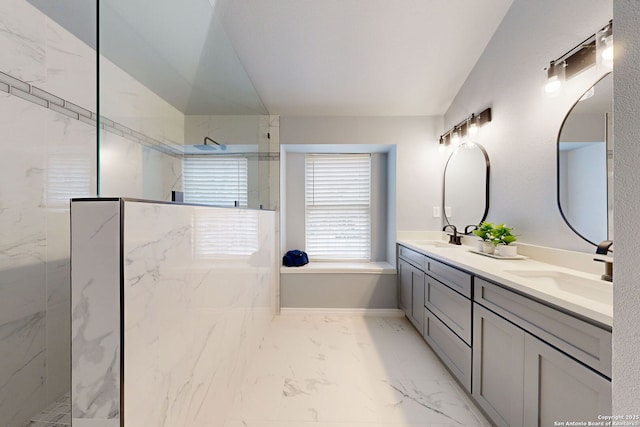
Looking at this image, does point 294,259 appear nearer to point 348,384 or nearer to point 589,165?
point 348,384

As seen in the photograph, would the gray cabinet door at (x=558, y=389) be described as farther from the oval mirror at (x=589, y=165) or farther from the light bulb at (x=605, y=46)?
the light bulb at (x=605, y=46)

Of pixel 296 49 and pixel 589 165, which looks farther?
pixel 296 49

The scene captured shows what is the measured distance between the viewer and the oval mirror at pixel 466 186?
2361mm

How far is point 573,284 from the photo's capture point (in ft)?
4.42

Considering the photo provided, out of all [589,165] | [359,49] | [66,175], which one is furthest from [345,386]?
[359,49]

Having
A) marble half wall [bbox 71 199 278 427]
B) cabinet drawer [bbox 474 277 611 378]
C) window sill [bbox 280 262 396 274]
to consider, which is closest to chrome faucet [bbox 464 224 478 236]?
window sill [bbox 280 262 396 274]

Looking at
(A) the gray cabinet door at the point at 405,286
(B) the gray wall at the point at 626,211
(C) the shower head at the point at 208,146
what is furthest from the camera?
(A) the gray cabinet door at the point at 405,286

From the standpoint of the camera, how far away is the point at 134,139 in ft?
3.67

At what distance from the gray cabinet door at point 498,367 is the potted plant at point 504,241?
1.88 feet

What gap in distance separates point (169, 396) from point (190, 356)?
0.52ft

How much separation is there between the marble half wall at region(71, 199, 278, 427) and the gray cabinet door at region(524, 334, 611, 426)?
141 centimetres

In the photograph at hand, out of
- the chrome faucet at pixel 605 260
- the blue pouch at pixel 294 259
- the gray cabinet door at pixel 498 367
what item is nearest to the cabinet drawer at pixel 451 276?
the gray cabinet door at pixel 498 367

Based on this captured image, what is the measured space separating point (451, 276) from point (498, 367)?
22.5 inches

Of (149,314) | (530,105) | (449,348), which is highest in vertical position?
(530,105)
